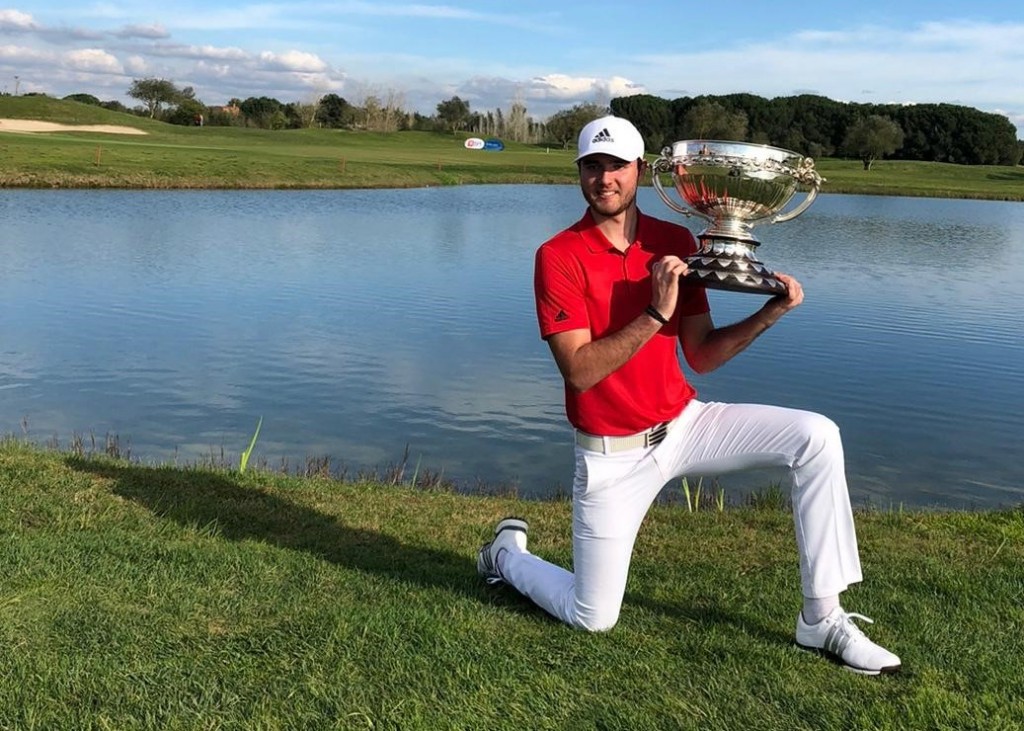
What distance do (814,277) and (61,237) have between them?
720 inches

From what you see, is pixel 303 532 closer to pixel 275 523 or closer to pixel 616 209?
pixel 275 523

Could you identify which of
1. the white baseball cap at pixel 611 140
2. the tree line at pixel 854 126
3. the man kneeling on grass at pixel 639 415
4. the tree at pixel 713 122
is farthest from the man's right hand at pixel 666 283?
the tree line at pixel 854 126

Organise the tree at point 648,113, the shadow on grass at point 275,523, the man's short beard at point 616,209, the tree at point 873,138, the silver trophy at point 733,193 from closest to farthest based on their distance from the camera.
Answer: the silver trophy at point 733,193 < the man's short beard at point 616,209 < the shadow on grass at point 275,523 < the tree at point 873,138 < the tree at point 648,113

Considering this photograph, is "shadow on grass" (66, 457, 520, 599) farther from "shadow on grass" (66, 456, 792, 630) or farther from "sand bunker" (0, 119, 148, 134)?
"sand bunker" (0, 119, 148, 134)

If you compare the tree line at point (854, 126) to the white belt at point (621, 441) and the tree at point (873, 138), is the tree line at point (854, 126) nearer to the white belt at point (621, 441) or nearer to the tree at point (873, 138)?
the tree at point (873, 138)

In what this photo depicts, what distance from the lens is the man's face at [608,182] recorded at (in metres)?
4.29

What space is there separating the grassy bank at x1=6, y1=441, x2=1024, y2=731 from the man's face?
5.95ft

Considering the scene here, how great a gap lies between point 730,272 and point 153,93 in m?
141

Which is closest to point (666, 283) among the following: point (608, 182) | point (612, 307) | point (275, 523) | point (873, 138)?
point (612, 307)

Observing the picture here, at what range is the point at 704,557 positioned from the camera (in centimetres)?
580

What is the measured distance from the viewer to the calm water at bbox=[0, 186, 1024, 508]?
1062cm

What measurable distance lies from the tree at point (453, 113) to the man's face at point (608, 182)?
469ft

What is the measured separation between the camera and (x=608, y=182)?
4316 millimetres

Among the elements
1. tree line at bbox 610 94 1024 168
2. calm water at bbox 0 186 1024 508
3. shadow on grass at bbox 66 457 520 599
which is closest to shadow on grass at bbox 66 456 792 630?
shadow on grass at bbox 66 457 520 599
